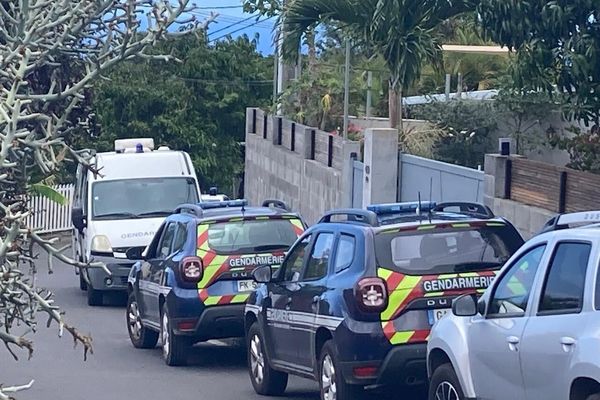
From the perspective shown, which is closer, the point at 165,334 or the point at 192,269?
the point at 192,269

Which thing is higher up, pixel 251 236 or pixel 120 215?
pixel 251 236

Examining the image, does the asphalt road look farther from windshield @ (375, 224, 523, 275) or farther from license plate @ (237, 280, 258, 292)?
windshield @ (375, 224, 523, 275)

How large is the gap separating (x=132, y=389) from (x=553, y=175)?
19.0 feet

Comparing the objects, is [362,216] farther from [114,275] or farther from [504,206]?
[114,275]

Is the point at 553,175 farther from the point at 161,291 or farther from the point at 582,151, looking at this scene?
the point at 161,291

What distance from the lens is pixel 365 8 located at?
727 inches

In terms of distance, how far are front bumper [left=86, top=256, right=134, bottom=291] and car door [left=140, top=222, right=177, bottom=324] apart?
16.5ft

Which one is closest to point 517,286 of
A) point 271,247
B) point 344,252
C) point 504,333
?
point 504,333

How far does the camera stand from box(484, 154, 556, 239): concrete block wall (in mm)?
15359

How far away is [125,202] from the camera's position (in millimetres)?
21234

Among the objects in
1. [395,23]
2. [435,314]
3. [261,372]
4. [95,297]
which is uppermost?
[395,23]

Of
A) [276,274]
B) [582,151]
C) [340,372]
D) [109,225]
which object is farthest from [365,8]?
[340,372]

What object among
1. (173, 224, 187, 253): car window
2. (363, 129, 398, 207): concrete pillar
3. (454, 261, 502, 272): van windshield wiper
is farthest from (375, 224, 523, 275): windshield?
(363, 129, 398, 207): concrete pillar

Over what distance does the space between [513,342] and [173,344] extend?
6.84 meters
